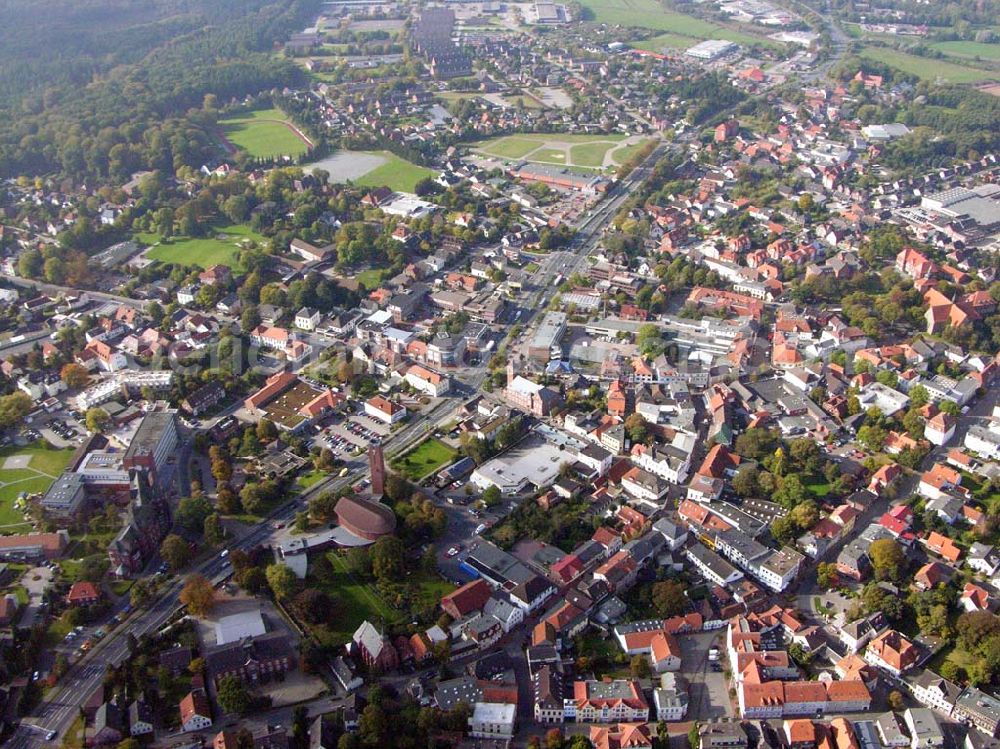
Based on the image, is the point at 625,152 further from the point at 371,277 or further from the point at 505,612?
the point at 505,612

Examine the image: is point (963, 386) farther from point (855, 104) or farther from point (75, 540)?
point (855, 104)

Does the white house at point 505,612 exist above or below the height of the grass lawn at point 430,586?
above

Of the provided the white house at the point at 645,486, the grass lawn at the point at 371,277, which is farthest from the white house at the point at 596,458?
the grass lawn at the point at 371,277

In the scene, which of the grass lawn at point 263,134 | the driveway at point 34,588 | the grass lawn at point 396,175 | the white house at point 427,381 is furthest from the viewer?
A: the grass lawn at point 263,134

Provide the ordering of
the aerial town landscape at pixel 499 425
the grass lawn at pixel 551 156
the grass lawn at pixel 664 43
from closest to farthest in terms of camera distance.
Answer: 1. the aerial town landscape at pixel 499 425
2. the grass lawn at pixel 551 156
3. the grass lawn at pixel 664 43

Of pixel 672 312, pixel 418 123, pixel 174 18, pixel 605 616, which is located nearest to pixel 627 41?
pixel 418 123

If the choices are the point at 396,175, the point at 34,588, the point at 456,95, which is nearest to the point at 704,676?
the point at 34,588

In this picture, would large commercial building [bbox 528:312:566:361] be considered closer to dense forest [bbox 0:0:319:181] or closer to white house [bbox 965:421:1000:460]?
white house [bbox 965:421:1000:460]

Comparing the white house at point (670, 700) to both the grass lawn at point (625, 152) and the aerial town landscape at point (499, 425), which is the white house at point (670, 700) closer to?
the aerial town landscape at point (499, 425)

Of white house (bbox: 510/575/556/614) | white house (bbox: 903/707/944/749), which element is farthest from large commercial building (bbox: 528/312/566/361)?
white house (bbox: 903/707/944/749)
